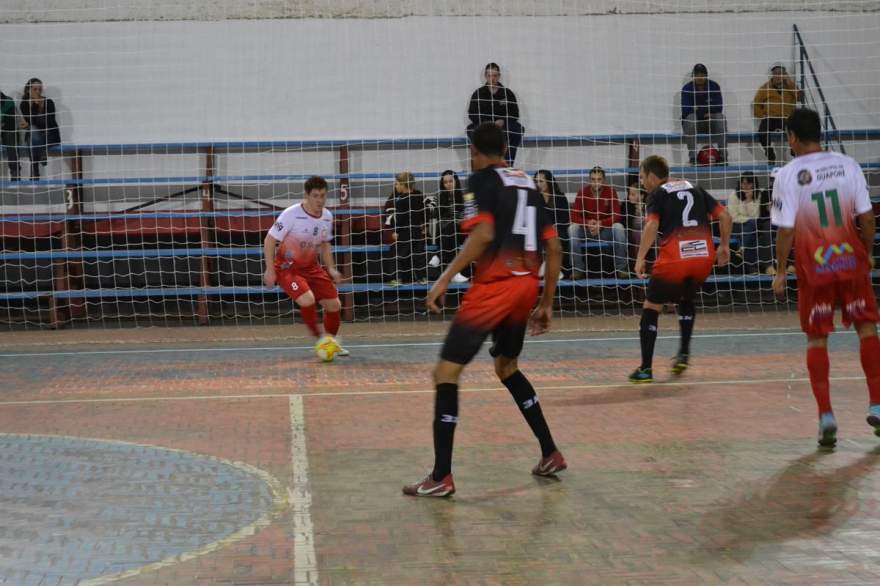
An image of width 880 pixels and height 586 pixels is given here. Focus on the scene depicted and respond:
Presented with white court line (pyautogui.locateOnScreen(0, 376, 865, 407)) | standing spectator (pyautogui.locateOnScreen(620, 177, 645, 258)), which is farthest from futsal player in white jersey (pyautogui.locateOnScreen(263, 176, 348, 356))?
standing spectator (pyautogui.locateOnScreen(620, 177, 645, 258))

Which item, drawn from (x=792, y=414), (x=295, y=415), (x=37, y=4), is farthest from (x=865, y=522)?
(x=37, y=4)

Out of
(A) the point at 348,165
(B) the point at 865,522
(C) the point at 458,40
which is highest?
(C) the point at 458,40

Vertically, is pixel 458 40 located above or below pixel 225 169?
above

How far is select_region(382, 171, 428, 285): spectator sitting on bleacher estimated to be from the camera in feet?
55.7

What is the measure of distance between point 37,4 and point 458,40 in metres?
7.04

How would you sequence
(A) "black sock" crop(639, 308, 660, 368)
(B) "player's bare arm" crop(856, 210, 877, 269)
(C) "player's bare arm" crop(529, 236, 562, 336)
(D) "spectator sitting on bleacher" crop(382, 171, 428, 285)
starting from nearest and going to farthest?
(C) "player's bare arm" crop(529, 236, 562, 336) < (B) "player's bare arm" crop(856, 210, 877, 269) < (A) "black sock" crop(639, 308, 660, 368) < (D) "spectator sitting on bleacher" crop(382, 171, 428, 285)

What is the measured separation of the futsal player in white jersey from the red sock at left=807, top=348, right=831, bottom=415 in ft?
20.9

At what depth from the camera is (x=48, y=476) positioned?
7.11 m

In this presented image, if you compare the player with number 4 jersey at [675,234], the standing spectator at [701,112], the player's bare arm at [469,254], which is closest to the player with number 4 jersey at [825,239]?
the player's bare arm at [469,254]

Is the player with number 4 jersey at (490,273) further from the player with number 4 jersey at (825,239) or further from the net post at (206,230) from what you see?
the net post at (206,230)

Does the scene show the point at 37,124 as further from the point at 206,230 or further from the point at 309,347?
the point at 309,347

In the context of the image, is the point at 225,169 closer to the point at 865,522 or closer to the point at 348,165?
the point at 348,165

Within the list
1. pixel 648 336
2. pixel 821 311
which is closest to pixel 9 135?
pixel 648 336

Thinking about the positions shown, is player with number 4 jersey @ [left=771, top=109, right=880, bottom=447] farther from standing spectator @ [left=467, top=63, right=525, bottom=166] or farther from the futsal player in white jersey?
standing spectator @ [left=467, top=63, right=525, bottom=166]
